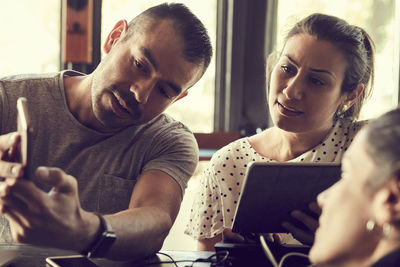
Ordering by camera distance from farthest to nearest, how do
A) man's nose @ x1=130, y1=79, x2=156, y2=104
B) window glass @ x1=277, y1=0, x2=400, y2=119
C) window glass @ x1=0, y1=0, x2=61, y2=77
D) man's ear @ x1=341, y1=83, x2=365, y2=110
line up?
window glass @ x1=277, y1=0, x2=400, y2=119 < window glass @ x1=0, y1=0, x2=61, y2=77 < man's ear @ x1=341, y1=83, x2=365, y2=110 < man's nose @ x1=130, y1=79, x2=156, y2=104

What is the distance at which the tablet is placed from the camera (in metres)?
1.21

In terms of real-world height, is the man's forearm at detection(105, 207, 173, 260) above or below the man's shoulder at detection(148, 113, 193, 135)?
below

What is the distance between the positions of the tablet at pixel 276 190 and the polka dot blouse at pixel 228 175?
0.50m

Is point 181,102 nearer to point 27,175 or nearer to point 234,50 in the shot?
point 234,50

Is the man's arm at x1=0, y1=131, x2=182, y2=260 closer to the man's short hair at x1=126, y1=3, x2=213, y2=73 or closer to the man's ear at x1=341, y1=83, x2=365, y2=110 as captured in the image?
the man's short hair at x1=126, y1=3, x2=213, y2=73

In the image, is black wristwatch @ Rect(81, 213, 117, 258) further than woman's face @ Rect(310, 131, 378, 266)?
Yes

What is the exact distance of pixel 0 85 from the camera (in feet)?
5.32

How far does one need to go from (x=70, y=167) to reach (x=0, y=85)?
0.32 m

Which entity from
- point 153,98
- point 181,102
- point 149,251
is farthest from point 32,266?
point 181,102

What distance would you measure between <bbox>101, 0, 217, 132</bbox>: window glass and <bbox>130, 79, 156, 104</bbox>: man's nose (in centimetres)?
128

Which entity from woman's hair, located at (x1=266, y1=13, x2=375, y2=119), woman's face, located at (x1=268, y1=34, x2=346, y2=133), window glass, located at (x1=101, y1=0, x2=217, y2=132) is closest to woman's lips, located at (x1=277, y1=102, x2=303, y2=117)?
woman's face, located at (x1=268, y1=34, x2=346, y2=133)

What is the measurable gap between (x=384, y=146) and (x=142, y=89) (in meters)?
0.86

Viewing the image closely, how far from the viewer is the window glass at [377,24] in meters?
2.93

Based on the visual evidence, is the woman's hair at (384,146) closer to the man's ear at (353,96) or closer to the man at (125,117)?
the man at (125,117)
